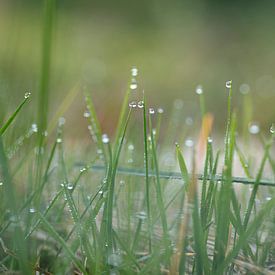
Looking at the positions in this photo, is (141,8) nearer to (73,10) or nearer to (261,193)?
(73,10)

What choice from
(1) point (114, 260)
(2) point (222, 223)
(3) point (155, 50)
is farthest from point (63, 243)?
(3) point (155, 50)

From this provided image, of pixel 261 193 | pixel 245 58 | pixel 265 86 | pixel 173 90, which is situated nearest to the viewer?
pixel 261 193

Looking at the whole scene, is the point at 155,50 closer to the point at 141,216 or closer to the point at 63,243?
the point at 141,216

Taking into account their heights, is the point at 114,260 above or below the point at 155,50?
below

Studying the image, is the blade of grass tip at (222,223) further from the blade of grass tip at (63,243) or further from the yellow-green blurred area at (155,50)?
the yellow-green blurred area at (155,50)

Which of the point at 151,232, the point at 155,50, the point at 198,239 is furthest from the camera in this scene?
the point at 155,50

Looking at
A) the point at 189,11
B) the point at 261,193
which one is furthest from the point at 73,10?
the point at 261,193

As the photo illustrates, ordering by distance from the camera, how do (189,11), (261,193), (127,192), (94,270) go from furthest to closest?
(189,11)
(261,193)
(127,192)
(94,270)

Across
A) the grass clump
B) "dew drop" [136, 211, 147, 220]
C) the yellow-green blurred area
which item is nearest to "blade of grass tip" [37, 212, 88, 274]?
the grass clump

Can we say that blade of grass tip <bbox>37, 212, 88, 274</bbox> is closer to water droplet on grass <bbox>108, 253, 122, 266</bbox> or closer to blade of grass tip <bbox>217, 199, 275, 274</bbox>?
water droplet on grass <bbox>108, 253, 122, 266</bbox>
